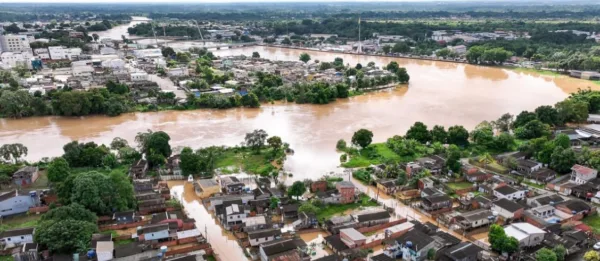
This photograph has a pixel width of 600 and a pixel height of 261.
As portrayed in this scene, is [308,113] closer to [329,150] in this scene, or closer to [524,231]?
[329,150]

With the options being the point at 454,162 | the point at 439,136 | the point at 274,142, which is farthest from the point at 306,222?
the point at 439,136

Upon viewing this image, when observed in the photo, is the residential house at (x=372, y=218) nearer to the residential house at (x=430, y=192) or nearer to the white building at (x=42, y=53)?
the residential house at (x=430, y=192)

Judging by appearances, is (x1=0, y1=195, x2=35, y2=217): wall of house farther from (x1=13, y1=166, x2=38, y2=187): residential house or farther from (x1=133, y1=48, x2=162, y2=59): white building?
(x1=133, y1=48, x2=162, y2=59): white building

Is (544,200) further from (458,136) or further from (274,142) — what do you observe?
(274,142)

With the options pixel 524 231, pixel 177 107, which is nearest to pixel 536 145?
pixel 524 231

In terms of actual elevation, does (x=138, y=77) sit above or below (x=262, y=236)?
above

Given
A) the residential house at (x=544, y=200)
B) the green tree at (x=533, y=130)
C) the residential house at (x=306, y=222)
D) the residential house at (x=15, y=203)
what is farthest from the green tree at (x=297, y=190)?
the green tree at (x=533, y=130)
